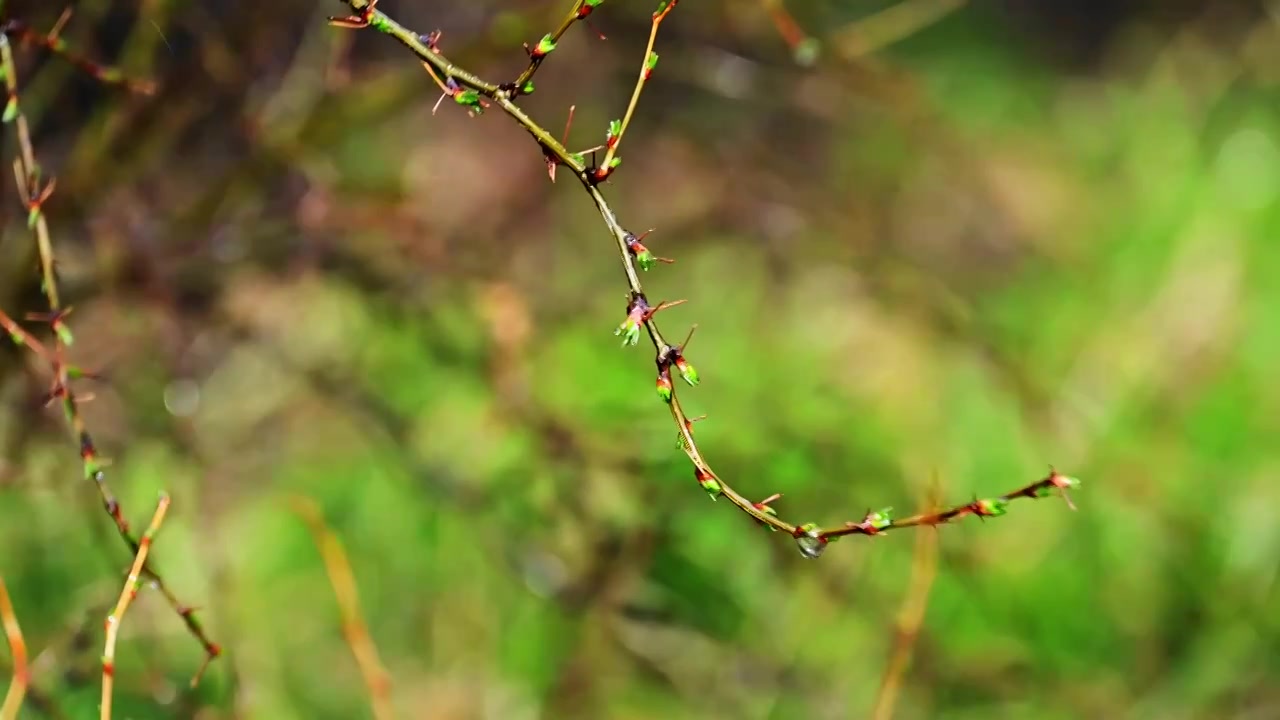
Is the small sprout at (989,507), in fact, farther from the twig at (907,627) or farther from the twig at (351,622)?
the twig at (351,622)

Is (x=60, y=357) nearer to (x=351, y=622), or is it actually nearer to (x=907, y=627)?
(x=351, y=622)

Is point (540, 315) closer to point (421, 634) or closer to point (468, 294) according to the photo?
point (468, 294)

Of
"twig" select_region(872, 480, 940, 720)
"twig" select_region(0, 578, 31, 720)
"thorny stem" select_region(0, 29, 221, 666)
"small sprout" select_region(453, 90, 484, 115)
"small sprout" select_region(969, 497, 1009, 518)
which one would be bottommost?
"twig" select_region(0, 578, 31, 720)

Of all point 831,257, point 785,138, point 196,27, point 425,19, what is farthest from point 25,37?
point 785,138

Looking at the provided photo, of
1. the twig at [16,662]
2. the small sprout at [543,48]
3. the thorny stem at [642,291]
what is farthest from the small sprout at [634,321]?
the twig at [16,662]

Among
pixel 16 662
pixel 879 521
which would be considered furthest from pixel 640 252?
pixel 16 662


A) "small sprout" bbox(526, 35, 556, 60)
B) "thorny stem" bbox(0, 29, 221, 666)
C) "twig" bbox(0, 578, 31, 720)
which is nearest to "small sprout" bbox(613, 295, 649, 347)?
"small sprout" bbox(526, 35, 556, 60)

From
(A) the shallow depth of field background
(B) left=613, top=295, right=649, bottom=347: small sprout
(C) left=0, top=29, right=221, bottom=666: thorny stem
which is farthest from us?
(A) the shallow depth of field background

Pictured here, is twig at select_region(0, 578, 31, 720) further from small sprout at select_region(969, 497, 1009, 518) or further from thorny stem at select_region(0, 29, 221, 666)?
small sprout at select_region(969, 497, 1009, 518)
